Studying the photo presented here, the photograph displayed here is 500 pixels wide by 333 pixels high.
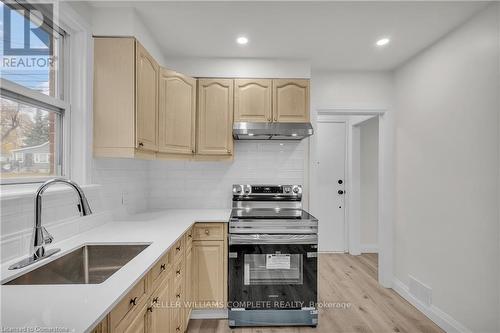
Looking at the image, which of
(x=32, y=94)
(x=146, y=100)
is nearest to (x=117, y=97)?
(x=146, y=100)

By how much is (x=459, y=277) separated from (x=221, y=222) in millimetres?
1993

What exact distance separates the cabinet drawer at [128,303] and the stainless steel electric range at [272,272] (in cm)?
116

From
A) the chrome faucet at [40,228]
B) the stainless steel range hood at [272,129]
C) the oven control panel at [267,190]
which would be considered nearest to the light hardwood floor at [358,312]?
the oven control panel at [267,190]

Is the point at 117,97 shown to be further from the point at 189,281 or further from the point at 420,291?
the point at 420,291

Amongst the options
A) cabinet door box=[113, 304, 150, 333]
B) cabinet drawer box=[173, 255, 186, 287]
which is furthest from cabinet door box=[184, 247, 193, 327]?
cabinet door box=[113, 304, 150, 333]

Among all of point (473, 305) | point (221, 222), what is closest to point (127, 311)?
point (221, 222)

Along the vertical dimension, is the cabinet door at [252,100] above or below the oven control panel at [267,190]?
above

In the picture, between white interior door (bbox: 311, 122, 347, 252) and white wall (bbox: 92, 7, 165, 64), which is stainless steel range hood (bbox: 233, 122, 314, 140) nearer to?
white wall (bbox: 92, 7, 165, 64)

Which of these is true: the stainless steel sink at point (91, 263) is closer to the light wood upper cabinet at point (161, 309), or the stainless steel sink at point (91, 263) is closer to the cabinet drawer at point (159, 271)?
the cabinet drawer at point (159, 271)

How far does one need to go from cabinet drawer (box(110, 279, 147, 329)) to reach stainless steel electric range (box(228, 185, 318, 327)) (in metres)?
1.16

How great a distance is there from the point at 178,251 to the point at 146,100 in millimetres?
1202

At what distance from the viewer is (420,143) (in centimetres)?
264

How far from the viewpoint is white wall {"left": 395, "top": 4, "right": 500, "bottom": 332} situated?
6.19 ft

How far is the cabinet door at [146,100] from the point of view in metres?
2.01
